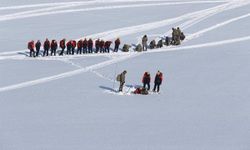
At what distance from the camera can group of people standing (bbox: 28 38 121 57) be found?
96.3 feet

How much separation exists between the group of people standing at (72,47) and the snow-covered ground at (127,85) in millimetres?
569

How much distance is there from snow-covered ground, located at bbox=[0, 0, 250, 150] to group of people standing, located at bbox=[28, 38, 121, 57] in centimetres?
57

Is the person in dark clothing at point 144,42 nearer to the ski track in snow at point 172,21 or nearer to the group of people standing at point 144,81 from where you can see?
the ski track in snow at point 172,21

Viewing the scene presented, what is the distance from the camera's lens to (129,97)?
882 inches

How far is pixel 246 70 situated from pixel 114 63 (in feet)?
20.6

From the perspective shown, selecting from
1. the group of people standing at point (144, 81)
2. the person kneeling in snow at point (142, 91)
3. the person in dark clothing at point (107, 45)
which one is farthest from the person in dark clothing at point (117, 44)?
the person kneeling in snow at point (142, 91)

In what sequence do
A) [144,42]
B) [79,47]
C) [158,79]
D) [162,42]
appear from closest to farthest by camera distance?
[158,79]
[79,47]
[144,42]
[162,42]

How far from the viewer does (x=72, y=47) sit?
29766 mm

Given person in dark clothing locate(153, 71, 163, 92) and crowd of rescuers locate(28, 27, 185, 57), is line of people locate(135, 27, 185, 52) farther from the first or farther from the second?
person in dark clothing locate(153, 71, 163, 92)

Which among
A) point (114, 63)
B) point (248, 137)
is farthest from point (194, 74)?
point (248, 137)

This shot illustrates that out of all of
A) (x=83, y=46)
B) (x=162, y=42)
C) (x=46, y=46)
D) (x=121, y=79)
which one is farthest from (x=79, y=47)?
(x=121, y=79)

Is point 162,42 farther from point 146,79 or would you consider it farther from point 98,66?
point 146,79

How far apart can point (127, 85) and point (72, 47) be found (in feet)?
21.9

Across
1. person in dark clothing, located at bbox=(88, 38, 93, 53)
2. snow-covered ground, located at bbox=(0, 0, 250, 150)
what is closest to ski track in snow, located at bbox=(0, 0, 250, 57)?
snow-covered ground, located at bbox=(0, 0, 250, 150)
